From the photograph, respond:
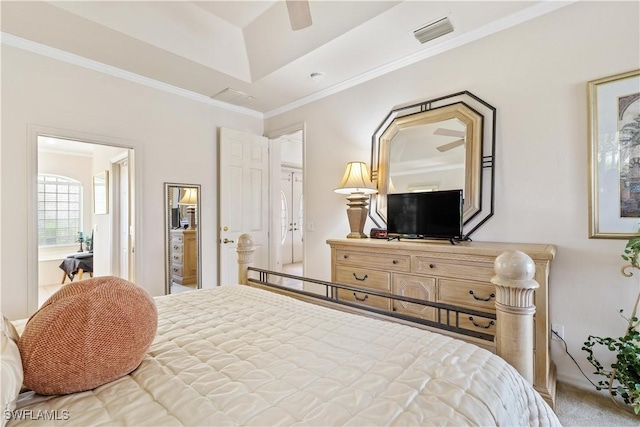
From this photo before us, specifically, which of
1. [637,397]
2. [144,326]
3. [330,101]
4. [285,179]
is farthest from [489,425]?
[285,179]

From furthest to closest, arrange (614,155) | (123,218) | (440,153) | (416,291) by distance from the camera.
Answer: (123,218) → (440,153) → (416,291) → (614,155)

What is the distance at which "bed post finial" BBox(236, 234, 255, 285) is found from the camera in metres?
2.06

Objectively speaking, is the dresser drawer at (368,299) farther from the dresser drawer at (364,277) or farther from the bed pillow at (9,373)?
the bed pillow at (9,373)

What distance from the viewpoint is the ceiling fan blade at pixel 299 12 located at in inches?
65.8

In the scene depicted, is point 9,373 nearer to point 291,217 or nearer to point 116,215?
point 116,215

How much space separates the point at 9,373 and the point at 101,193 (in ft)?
16.4

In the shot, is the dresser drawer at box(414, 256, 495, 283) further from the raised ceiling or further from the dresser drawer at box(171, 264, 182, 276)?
the dresser drawer at box(171, 264, 182, 276)

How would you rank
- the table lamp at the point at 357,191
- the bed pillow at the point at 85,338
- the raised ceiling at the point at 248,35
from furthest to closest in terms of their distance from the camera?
the table lamp at the point at 357,191 < the raised ceiling at the point at 248,35 < the bed pillow at the point at 85,338

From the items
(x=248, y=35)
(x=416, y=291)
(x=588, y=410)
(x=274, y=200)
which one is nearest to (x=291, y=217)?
(x=274, y=200)

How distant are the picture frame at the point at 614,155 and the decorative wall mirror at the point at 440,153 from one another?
588 mm

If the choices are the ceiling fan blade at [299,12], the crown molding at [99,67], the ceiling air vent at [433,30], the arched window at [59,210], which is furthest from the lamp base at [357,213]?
the arched window at [59,210]

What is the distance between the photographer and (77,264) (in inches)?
191

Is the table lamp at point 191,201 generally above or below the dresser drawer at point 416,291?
above

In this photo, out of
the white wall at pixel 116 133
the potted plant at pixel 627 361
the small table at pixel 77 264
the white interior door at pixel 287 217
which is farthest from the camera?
the white interior door at pixel 287 217
